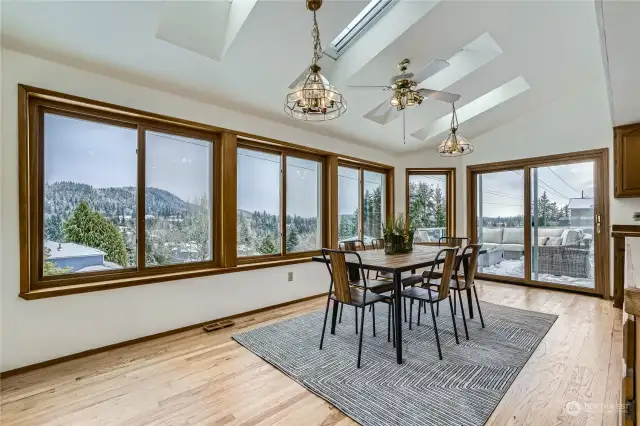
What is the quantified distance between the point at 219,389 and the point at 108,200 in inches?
79.1

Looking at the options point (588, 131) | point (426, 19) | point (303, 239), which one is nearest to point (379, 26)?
point (426, 19)

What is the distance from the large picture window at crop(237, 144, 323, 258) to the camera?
13.1 ft

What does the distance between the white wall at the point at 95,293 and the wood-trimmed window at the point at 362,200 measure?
164cm

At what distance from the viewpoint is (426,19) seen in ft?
8.98

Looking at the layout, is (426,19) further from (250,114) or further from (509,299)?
(509,299)

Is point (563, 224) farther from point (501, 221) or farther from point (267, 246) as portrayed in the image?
point (267, 246)

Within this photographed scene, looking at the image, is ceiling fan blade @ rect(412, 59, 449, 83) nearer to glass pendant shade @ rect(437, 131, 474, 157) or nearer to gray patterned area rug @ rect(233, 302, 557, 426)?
glass pendant shade @ rect(437, 131, 474, 157)

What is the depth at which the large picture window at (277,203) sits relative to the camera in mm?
3986

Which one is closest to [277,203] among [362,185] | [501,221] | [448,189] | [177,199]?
[177,199]

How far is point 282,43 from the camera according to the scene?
2.80 m

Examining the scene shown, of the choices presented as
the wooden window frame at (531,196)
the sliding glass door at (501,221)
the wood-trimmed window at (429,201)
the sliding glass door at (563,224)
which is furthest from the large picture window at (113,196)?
the sliding glass door at (563,224)

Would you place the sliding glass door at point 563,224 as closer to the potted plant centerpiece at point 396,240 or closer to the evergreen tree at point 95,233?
the potted plant centerpiece at point 396,240

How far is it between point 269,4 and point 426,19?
1.37 metres

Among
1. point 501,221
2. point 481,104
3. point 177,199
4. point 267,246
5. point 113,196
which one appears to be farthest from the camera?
point 501,221
